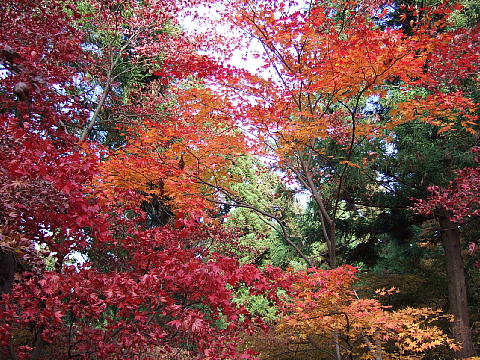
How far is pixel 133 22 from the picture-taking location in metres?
8.26

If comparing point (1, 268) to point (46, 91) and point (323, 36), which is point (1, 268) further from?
point (323, 36)

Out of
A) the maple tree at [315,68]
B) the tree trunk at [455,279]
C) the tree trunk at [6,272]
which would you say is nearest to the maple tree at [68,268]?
the tree trunk at [6,272]

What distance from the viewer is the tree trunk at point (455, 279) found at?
7287 millimetres

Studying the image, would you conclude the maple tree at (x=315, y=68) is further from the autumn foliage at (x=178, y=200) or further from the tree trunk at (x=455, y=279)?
the tree trunk at (x=455, y=279)

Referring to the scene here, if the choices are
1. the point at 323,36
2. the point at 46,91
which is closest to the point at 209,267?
the point at 46,91

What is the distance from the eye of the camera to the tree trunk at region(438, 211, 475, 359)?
7287 mm

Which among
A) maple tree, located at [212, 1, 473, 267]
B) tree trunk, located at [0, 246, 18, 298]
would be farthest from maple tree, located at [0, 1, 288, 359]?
maple tree, located at [212, 1, 473, 267]

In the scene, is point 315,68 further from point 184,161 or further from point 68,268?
point 68,268

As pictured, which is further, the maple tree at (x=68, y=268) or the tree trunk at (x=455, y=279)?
the tree trunk at (x=455, y=279)

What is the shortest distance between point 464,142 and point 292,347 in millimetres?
4989

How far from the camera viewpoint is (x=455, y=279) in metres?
7.75

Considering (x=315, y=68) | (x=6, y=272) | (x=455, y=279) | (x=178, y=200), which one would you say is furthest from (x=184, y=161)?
(x=455, y=279)

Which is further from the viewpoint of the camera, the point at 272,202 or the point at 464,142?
the point at 272,202

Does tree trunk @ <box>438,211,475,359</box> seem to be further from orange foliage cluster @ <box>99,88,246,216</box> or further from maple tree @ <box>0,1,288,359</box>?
maple tree @ <box>0,1,288,359</box>
